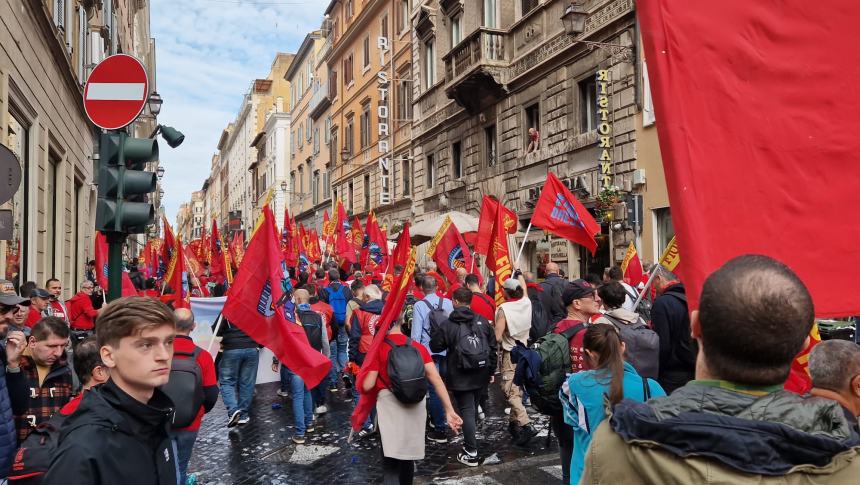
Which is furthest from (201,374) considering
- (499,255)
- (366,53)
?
(366,53)

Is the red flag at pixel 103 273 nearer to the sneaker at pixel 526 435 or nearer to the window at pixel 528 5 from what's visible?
the sneaker at pixel 526 435

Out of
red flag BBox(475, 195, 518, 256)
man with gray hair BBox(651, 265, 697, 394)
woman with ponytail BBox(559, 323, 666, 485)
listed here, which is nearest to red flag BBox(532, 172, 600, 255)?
red flag BBox(475, 195, 518, 256)

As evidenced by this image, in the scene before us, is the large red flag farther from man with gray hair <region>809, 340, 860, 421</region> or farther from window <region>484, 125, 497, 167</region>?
window <region>484, 125, 497, 167</region>

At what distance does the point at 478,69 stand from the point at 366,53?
56.1 feet

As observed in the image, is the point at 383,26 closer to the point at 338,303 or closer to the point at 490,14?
the point at 490,14

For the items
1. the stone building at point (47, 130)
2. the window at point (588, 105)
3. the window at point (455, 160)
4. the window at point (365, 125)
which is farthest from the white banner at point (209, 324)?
the window at point (365, 125)

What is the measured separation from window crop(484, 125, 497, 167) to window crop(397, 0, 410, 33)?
10212mm

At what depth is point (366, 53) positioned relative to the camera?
118 ft

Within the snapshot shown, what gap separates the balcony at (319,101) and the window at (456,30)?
772 inches

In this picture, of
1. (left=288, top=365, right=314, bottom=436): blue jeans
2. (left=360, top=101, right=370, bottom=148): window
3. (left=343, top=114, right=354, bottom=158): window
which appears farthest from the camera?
(left=343, top=114, right=354, bottom=158): window

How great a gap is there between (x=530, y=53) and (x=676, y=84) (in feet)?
56.2

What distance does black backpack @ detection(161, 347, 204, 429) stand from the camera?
4219mm

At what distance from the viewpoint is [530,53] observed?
18.9 m

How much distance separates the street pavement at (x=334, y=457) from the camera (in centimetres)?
627
